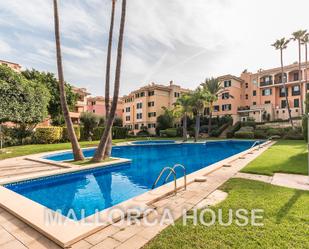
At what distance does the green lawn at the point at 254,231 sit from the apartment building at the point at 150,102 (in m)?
38.9

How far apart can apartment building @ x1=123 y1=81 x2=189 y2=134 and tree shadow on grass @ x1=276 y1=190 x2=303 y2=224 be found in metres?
38.2

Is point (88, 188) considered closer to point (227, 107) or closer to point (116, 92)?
point (116, 92)

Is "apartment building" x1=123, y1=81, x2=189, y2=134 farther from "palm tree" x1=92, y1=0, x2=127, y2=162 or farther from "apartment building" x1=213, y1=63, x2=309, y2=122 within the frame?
"palm tree" x1=92, y1=0, x2=127, y2=162

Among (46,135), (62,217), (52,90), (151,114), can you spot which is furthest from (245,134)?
(62,217)

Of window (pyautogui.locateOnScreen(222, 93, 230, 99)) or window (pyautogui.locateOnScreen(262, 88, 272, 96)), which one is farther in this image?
window (pyautogui.locateOnScreen(222, 93, 230, 99))

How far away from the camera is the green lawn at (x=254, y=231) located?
3.22 metres

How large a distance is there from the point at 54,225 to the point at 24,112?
21375 mm

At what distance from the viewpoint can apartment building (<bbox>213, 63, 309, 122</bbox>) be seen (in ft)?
128

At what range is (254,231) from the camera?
3625mm

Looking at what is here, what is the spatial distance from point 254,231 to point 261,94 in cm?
→ 4572

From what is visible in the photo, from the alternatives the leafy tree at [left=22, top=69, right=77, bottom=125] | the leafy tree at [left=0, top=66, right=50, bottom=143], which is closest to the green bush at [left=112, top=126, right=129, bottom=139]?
the leafy tree at [left=22, top=69, right=77, bottom=125]

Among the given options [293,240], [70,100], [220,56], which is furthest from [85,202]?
[70,100]

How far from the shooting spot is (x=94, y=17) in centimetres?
1355

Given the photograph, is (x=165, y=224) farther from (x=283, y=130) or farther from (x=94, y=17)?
(x=283, y=130)
